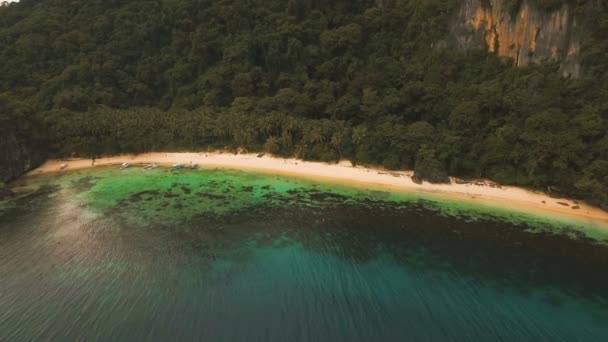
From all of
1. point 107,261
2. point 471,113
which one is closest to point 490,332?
point 107,261

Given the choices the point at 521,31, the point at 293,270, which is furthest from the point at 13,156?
the point at 521,31

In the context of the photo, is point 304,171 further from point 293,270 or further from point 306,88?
point 293,270

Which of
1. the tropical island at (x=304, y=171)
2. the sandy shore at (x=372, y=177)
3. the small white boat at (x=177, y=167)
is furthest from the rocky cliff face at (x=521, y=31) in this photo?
the small white boat at (x=177, y=167)

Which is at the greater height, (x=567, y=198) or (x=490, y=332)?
(x=567, y=198)

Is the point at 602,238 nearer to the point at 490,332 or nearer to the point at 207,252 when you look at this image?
the point at 490,332

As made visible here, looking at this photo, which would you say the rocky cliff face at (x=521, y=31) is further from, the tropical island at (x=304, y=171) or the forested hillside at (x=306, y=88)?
the forested hillside at (x=306, y=88)
